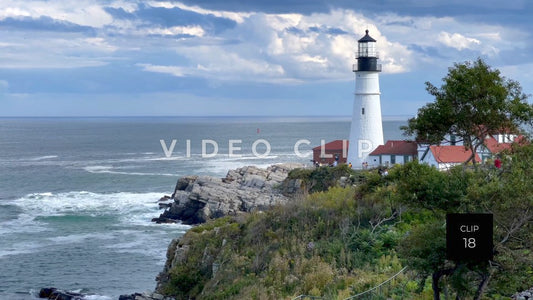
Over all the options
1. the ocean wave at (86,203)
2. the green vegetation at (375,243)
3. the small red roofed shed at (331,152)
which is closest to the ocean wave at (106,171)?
the ocean wave at (86,203)

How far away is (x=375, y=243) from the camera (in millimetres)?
15109

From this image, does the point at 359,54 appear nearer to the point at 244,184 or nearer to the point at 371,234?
the point at 244,184

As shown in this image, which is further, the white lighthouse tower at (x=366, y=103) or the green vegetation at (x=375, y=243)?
the white lighthouse tower at (x=366, y=103)

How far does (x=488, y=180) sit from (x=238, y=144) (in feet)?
327

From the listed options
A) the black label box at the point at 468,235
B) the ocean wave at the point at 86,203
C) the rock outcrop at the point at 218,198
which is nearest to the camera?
the black label box at the point at 468,235

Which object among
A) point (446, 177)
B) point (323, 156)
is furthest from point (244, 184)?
point (446, 177)

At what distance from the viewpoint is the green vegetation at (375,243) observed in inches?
374

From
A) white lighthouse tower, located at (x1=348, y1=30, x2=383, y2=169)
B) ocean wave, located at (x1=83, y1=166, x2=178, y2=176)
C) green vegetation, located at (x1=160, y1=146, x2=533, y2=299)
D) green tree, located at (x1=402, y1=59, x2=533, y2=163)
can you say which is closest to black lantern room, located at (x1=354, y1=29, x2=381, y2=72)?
white lighthouse tower, located at (x1=348, y1=30, x2=383, y2=169)

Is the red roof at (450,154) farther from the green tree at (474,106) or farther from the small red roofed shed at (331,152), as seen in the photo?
the green tree at (474,106)

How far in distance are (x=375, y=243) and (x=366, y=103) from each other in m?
24.8

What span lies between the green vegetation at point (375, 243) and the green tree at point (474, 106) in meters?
1.72

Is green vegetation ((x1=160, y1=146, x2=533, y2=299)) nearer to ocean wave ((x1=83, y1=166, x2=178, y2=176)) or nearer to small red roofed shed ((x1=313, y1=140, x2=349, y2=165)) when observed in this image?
small red roofed shed ((x1=313, y1=140, x2=349, y2=165))

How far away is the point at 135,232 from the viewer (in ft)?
116

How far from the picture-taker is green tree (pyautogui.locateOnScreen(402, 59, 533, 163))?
542 inches
